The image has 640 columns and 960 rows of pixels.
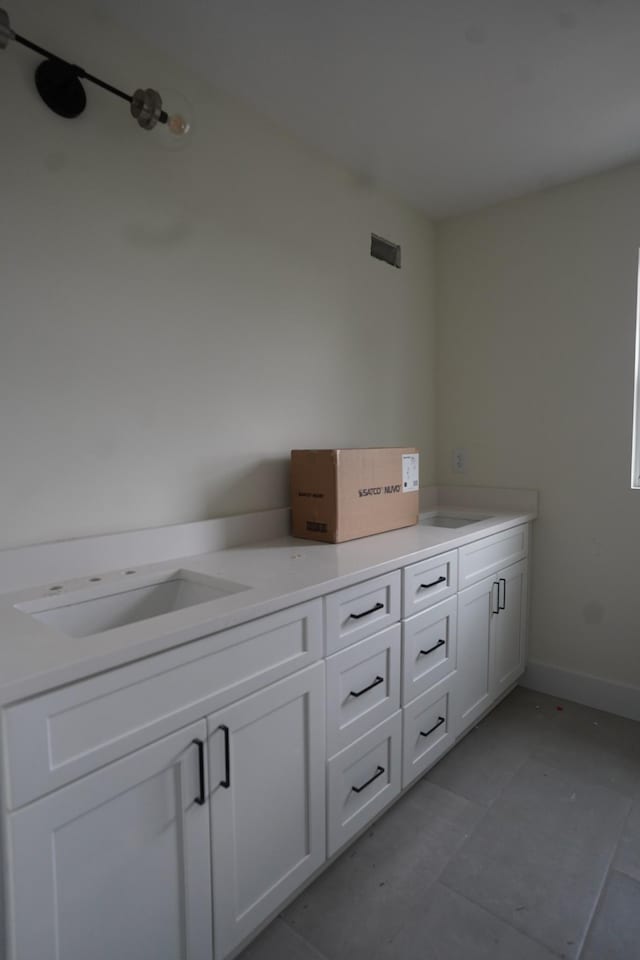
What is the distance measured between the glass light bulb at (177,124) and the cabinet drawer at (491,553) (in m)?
1.61

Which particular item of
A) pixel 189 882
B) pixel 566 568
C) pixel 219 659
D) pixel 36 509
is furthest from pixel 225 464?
pixel 566 568

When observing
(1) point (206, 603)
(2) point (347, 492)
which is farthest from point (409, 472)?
(1) point (206, 603)

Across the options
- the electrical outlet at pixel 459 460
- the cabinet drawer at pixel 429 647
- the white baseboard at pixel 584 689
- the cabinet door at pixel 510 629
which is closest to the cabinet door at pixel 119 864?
the cabinet drawer at pixel 429 647

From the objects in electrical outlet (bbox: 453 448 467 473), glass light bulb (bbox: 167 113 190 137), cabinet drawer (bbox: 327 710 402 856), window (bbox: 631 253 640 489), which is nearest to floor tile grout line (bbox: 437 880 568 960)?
cabinet drawer (bbox: 327 710 402 856)

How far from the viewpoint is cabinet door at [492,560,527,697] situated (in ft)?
7.49

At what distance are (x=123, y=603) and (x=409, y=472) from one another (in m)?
1.22

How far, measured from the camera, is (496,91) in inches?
68.0

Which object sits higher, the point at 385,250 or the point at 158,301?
the point at 385,250

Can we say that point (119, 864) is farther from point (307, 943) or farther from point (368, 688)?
point (368, 688)

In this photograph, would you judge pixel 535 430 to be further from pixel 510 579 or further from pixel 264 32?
pixel 264 32

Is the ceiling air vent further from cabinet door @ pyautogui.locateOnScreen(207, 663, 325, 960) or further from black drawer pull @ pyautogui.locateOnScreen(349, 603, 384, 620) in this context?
cabinet door @ pyautogui.locateOnScreen(207, 663, 325, 960)

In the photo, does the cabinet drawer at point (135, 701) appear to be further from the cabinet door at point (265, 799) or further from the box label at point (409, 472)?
the box label at point (409, 472)

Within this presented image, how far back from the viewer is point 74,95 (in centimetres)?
133

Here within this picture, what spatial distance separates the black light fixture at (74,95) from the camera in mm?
1280
